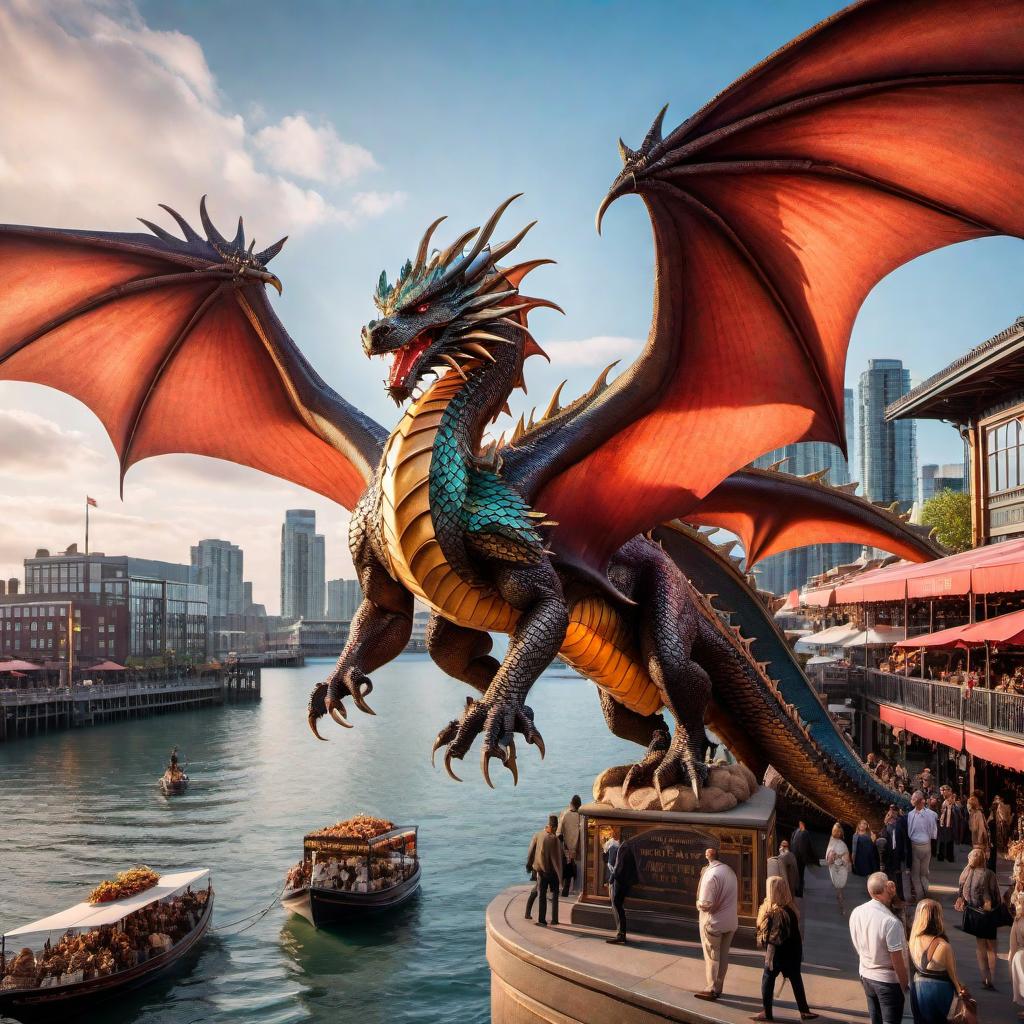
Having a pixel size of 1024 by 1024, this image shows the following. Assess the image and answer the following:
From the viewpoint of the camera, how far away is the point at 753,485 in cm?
877

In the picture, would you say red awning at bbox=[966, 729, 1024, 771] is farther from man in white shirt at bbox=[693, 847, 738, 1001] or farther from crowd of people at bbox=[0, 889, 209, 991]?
crowd of people at bbox=[0, 889, 209, 991]

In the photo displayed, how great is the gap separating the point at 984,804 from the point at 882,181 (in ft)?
35.3

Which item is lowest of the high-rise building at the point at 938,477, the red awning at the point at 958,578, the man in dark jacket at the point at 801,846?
the man in dark jacket at the point at 801,846

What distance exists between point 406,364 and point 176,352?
10.7 ft

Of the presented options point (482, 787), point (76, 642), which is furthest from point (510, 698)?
point (76, 642)

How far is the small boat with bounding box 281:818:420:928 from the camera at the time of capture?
13.6 meters

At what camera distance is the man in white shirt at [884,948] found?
14.9 feet

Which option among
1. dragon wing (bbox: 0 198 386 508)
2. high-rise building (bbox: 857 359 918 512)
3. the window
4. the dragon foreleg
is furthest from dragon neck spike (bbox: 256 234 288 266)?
high-rise building (bbox: 857 359 918 512)

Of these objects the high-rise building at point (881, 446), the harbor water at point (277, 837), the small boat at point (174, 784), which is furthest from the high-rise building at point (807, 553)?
the small boat at point (174, 784)

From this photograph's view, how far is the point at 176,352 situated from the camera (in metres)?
8.04

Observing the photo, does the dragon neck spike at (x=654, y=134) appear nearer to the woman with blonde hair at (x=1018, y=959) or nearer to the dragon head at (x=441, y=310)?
the dragon head at (x=441, y=310)

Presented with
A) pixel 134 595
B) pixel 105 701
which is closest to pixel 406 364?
pixel 105 701

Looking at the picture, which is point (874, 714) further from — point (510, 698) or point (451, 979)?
point (510, 698)

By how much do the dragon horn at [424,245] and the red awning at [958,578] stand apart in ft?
20.4
